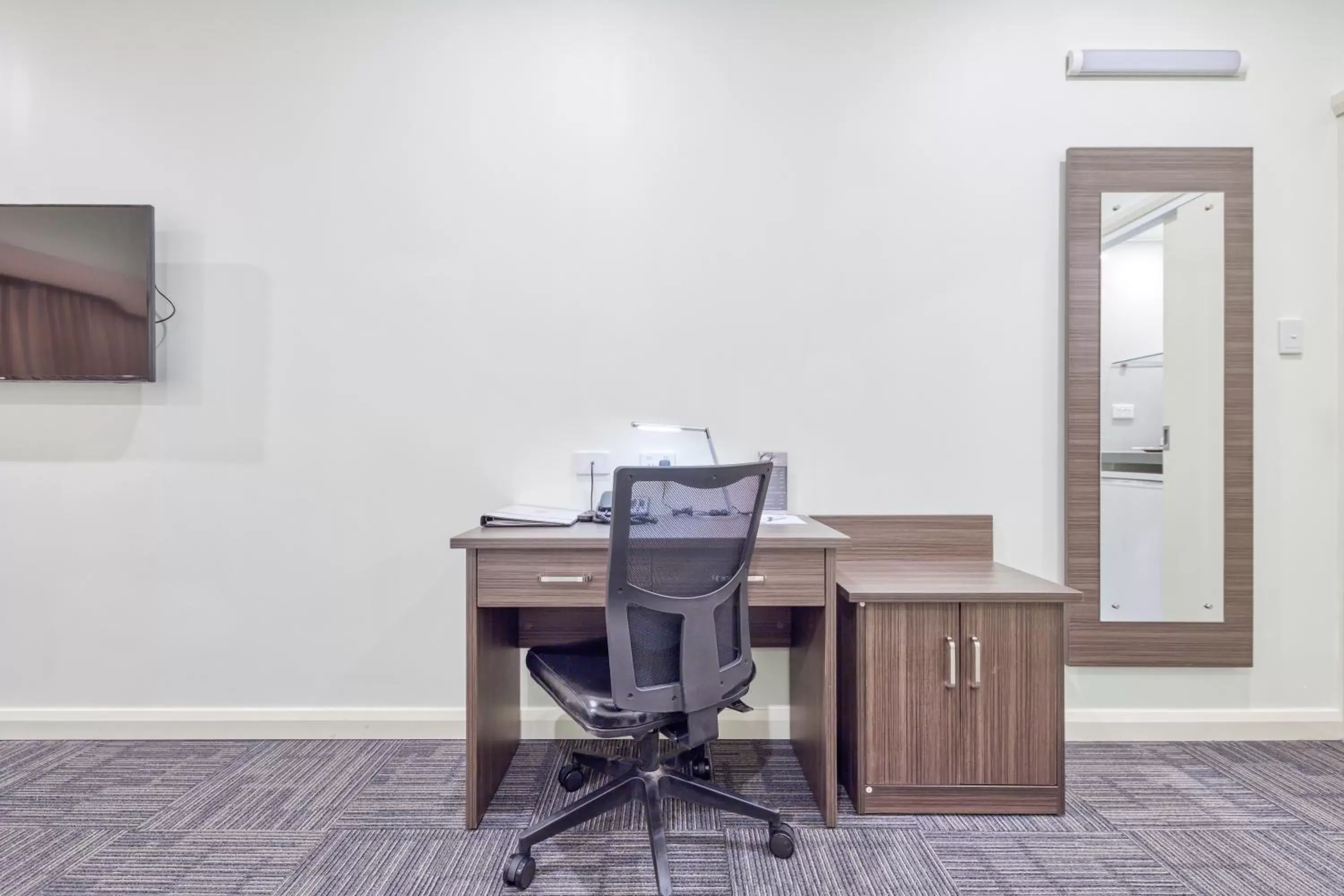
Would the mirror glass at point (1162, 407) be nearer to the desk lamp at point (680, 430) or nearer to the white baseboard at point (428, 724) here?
the white baseboard at point (428, 724)

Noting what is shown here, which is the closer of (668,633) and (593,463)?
(668,633)

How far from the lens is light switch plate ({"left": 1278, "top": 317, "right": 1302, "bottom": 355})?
2.34m

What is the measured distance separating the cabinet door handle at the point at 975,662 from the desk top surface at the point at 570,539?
0.46 m

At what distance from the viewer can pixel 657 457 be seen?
2.34 metres

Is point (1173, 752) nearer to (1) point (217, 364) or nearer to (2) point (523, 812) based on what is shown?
(2) point (523, 812)

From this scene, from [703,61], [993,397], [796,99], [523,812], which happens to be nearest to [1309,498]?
[993,397]

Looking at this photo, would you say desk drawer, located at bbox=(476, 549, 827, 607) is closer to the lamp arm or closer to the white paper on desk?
the white paper on desk

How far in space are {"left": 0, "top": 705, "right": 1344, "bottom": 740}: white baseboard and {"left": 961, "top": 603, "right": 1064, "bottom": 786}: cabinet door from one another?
2.15 feet

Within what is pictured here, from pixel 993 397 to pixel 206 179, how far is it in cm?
291

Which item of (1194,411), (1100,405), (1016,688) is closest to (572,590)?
(1016,688)

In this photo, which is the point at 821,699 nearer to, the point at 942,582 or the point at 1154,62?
the point at 942,582

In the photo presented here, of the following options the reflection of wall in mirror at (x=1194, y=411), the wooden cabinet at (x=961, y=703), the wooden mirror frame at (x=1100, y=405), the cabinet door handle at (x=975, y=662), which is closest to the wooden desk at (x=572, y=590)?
the wooden cabinet at (x=961, y=703)

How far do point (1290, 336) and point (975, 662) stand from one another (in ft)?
5.76

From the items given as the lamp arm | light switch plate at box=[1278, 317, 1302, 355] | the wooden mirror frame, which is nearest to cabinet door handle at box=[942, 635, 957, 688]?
the wooden mirror frame
